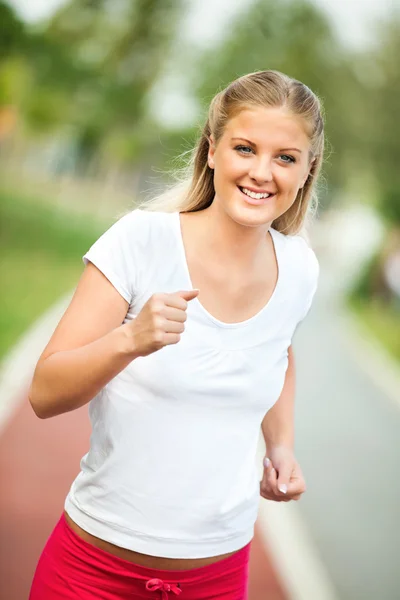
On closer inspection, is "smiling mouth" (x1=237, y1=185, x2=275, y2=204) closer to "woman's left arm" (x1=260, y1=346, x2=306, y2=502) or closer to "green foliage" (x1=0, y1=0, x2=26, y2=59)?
"woman's left arm" (x1=260, y1=346, x2=306, y2=502)

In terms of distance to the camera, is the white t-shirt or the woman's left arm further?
the woman's left arm

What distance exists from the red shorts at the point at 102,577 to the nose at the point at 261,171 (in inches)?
36.0

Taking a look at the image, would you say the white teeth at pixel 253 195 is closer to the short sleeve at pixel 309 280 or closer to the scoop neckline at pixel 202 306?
the scoop neckline at pixel 202 306

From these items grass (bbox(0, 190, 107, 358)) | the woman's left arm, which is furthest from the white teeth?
grass (bbox(0, 190, 107, 358))

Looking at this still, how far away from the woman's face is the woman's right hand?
1.40ft

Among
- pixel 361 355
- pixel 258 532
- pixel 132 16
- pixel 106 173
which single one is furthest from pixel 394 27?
pixel 258 532

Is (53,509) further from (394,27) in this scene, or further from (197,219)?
(394,27)

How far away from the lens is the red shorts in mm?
2189

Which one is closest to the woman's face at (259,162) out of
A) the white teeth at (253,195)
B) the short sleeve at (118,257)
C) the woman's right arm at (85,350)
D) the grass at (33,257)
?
the white teeth at (253,195)

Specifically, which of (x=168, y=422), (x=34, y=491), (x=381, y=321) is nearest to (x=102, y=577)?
(x=168, y=422)

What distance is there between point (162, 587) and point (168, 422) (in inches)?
15.5

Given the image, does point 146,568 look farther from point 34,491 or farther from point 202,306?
point 34,491

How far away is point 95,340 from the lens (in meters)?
2.02

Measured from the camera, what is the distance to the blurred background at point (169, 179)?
21.0 ft
